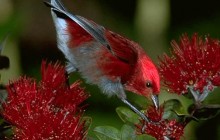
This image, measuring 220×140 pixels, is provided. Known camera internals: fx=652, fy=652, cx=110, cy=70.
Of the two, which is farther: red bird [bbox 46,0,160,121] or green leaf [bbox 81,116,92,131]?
red bird [bbox 46,0,160,121]

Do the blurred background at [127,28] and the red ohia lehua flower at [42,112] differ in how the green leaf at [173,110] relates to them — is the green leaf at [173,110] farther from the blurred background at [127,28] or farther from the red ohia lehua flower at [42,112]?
the blurred background at [127,28]

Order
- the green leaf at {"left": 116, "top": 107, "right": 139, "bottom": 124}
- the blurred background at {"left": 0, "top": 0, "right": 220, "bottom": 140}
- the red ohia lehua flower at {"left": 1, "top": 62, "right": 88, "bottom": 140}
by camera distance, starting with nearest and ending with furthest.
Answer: the red ohia lehua flower at {"left": 1, "top": 62, "right": 88, "bottom": 140} → the green leaf at {"left": 116, "top": 107, "right": 139, "bottom": 124} → the blurred background at {"left": 0, "top": 0, "right": 220, "bottom": 140}

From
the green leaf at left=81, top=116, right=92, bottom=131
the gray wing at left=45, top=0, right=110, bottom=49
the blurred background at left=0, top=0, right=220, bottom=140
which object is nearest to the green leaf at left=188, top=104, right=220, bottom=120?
the green leaf at left=81, top=116, right=92, bottom=131

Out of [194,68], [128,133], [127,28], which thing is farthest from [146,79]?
[127,28]

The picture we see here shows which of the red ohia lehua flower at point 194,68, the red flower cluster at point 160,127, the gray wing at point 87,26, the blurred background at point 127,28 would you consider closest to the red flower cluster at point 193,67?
the red ohia lehua flower at point 194,68

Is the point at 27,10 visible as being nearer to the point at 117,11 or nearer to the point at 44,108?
the point at 117,11

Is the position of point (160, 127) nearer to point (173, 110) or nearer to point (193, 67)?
point (173, 110)

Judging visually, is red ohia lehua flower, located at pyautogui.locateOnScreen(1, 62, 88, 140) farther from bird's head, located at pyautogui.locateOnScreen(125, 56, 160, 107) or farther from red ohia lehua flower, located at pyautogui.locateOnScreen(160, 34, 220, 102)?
bird's head, located at pyautogui.locateOnScreen(125, 56, 160, 107)
